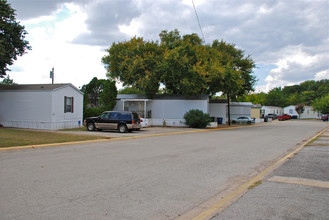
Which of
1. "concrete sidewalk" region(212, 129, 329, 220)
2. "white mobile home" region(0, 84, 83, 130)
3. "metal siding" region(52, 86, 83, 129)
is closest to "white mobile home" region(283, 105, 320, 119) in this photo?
"metal siding" region(52, 86, 83, 129)

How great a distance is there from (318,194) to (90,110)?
88.4 feet

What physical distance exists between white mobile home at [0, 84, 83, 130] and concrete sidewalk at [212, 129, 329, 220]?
18.1m

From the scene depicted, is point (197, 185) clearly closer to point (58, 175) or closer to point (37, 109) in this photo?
point (58, 175)

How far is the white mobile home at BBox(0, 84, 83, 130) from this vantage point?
21844mm

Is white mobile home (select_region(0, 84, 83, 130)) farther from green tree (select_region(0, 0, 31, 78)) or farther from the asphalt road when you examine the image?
the asphalt road

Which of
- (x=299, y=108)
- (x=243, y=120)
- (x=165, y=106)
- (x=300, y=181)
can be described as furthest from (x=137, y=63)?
(x=299, y=108)

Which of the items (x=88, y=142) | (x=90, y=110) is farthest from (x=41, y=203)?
(x=90, y=110)

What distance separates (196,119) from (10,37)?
18.4m

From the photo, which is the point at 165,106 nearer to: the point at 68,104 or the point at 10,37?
the point at 68,104

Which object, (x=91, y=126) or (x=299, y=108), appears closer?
(x=91, y=126)

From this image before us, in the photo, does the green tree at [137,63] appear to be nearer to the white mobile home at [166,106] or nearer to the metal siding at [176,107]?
the white mobile home at [166,106]

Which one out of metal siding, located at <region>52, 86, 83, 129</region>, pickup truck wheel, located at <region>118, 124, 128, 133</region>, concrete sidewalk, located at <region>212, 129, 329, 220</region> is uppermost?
metal siding, located at <region>52, 86, 83, 129</region>

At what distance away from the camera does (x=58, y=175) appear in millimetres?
7262

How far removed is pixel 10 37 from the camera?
23625mm
